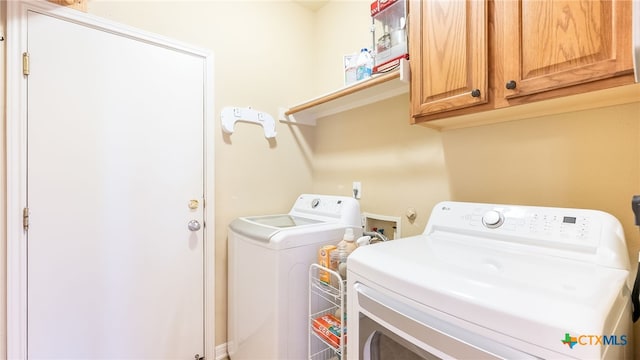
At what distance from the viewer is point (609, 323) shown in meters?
0.56

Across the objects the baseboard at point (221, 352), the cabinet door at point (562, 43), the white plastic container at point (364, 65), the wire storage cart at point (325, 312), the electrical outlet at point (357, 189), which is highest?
the white plastic container at point (364, 65)

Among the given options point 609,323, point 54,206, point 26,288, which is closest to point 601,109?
point 609,323

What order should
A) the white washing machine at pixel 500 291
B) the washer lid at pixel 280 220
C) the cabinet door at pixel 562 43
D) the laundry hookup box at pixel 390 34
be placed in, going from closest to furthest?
the white washing machine at pixel 500 291, the cabinet door at pixel 562 43, the laundry hookup box at pixel 390 34, the washer lid at pixel 280 220

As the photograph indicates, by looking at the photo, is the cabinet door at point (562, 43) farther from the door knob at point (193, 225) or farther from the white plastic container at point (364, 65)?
the door knob at point (193, 225)

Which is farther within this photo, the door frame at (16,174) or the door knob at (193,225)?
the door knob at (193,225)

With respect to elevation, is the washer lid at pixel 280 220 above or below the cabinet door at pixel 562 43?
below

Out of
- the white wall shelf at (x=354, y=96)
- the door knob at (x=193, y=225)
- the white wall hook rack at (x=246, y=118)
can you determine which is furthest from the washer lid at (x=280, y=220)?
the white wall shelf at (x=354, y=96)

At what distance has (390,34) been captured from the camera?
1.47 m

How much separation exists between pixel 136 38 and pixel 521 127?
2.03 metres

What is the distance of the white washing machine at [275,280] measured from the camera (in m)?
1.36

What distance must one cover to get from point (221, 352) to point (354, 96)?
1.94 meters

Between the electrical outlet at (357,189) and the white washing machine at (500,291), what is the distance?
809 millimetres

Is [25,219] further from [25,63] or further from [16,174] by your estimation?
[25,63]

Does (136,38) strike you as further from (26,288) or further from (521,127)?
(521,127)
